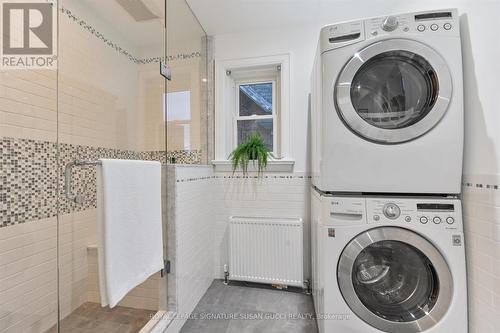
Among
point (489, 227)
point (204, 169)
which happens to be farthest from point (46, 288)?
point (489, 227)

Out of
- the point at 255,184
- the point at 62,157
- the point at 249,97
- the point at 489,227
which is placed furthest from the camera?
the point at 249,97

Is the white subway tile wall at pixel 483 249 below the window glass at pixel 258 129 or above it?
below

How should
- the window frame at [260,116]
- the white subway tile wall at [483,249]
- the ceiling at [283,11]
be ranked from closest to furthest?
1. the white subway tile wall at [483,249]
2. the ceiling at [283,11]
3. the window frame at [260,116]

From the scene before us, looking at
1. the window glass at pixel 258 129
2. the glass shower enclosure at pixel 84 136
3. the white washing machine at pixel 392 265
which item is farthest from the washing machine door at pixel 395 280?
the window glass at pixel 258 129

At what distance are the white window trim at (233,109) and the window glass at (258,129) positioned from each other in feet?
0.23

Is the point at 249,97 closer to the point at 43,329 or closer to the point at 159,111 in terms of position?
the point at 159,111

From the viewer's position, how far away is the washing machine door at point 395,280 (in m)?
1.06

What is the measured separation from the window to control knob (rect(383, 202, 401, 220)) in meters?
1.16

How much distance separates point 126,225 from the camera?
1.03m

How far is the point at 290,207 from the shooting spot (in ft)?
6.56

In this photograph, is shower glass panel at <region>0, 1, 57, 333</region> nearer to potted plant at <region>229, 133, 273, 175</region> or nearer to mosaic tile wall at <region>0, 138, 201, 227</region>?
mosaic tile wall at <region>0, 138, 201, 227</region>

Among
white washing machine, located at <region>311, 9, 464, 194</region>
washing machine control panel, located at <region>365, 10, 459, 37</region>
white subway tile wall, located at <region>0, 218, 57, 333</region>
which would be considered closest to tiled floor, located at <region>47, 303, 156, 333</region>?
white subway tile wall, located at <region>0, 218, 57, 333</region>

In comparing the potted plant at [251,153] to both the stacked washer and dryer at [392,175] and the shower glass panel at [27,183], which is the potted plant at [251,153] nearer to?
the stacked washer and dryer at [392,175]

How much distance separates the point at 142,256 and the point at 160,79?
1.34m
